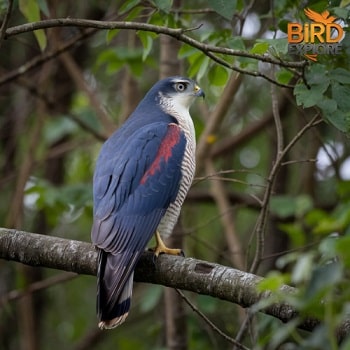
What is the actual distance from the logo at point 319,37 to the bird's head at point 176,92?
1263mm

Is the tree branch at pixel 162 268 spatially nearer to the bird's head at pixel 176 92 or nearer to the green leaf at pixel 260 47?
the green leaf at pixel 260 47

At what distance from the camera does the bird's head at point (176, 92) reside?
221 inches

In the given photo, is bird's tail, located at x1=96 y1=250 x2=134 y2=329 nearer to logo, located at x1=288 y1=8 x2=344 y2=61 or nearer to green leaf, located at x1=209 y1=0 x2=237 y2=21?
green leaf, located at x1=209 y1=0 x2=237 y2=21

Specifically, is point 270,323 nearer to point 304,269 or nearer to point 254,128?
point 304,269

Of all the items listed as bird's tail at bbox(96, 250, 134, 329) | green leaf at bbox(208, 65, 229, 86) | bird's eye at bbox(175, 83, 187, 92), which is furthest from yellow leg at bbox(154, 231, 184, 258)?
bird's eye at bbox(175, 83, 187, 92)

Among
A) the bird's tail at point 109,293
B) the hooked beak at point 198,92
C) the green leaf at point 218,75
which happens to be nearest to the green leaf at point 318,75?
the green leaf at point 218,75

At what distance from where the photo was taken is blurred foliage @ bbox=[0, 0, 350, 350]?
17.1ft

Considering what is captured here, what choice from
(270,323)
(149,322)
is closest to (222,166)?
(149,322)

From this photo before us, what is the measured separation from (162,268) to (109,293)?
35 cm

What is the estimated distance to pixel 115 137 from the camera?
16.8ft

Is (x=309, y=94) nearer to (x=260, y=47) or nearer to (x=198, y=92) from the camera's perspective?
(x=260, y=47)

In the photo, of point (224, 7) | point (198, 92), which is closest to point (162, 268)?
point (224, 7)

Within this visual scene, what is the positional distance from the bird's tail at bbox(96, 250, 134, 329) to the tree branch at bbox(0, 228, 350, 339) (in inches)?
2.4

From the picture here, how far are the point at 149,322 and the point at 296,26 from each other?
16.6ft
